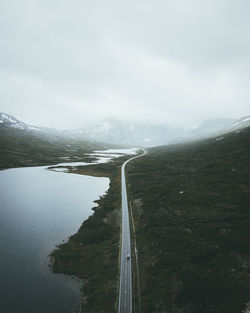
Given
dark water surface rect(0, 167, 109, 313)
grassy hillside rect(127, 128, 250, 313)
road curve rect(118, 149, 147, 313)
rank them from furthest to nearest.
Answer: grassy hillside rect(127, 128, 250, 313) → dark water surface rect(0, 167, 109, 313) → road curve rect(118, 149, 147, 313)

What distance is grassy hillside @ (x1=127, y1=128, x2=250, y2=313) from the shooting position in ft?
128

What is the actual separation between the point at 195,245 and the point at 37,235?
54.4m

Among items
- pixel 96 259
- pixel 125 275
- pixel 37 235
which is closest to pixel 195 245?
pixel 125 275

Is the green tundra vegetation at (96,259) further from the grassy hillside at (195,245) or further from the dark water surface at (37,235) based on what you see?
the grassy hillside at (195,245)

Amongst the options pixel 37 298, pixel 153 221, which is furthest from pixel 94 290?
pixel 153 221

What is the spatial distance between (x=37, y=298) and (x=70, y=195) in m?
69.1

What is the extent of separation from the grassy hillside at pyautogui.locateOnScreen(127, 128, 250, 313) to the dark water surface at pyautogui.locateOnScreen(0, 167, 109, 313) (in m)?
21.3

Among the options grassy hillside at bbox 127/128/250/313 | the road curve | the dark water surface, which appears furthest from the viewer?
grassy hillside at bbox 127/128/250/313

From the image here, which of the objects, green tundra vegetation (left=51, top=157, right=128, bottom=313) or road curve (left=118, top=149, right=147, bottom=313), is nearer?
road curve (left=118, top=149, right=147, bottom=313)

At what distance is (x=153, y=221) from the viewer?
2980 inches

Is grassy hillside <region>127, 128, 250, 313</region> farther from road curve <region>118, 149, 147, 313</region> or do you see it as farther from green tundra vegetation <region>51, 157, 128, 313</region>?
green tundra vegetation <region>51, 157, 128, 313</region>

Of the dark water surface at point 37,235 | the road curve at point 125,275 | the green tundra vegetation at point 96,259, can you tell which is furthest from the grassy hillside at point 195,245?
the dark water surface at point 37,235

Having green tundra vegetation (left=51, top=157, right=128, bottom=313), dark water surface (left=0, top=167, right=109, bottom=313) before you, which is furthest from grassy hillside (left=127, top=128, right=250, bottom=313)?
dark water surface (left=0, top=167, right=109, bottom=313)

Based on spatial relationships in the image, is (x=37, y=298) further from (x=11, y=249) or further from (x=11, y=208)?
(x=11, y=208)
